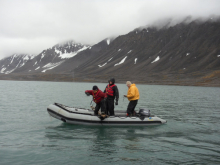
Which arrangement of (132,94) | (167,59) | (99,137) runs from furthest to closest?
1. (167,59)
2. (132,94)
3. (99,137)

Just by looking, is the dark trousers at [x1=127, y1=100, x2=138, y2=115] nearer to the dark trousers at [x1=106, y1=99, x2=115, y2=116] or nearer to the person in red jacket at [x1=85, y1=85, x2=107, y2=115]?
the dark trousers at [x1=106, y1=99, x2=115, y2=116]

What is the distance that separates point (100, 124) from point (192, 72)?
117m

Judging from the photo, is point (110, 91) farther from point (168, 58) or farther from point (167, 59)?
point (168, 58)

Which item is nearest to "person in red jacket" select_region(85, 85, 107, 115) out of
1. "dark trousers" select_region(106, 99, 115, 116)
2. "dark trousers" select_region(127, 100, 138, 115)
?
"dark trousers" select_region(106, 99, 115, 116)

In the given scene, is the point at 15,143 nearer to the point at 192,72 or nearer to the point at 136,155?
the point at 136,155

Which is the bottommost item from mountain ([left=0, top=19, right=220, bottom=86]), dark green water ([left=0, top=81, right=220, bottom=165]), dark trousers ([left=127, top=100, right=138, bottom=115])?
dark green water ([left=0, top=81, right=220, bottom=165])

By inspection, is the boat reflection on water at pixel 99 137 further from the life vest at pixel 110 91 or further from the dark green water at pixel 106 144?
the life vest at pixel 110 91

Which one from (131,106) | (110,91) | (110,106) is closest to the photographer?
(110,91)

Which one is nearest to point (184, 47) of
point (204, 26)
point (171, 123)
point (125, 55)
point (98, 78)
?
point (204, 26)

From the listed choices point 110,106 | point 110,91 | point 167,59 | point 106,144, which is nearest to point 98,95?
point 110,91

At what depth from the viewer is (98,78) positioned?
140 meters

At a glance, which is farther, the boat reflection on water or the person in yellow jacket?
the person in yellow jacket

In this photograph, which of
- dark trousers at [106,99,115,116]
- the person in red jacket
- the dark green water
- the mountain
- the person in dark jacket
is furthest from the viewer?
the mountain

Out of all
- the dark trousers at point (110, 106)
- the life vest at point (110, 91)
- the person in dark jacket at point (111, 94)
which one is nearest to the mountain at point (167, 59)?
the dark trousers at point (110, 106)
